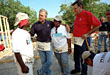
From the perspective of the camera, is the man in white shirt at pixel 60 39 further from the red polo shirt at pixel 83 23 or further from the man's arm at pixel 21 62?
the man's arm at pixel 21 62

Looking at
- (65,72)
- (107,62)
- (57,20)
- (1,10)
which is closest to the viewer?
(107,62)

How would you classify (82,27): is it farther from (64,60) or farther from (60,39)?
(64,60)

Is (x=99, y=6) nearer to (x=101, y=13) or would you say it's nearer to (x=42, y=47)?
(x=101, y=13)

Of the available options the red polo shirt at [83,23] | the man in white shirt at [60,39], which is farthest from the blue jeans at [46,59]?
the red polo shirt at [83,23]

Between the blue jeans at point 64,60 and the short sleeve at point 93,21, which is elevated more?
the short sleeve at point 93,21

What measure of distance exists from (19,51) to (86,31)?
166 cm

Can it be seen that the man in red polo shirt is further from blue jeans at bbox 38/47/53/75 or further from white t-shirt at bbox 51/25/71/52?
blue jeans at bbox 38/47/53/75

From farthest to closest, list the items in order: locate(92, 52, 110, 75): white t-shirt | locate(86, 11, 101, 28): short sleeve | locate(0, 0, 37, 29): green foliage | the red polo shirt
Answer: locate(0, 0, 37, 29): green foliage, the red polo shirt, locate(86, 11, 101, 28): short sleeve, locate(92, 52, 110, 75): white t-shirt

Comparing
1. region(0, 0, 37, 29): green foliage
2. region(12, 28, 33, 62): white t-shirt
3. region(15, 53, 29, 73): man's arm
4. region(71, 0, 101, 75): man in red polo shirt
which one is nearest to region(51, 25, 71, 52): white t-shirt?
region(71, 0, 101, 75): man in red polo shirt

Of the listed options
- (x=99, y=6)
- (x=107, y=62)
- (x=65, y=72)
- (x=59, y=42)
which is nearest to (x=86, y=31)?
(x=59, y=42)

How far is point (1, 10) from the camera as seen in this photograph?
24141 millimetres

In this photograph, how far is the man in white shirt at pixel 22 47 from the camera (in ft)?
6.08

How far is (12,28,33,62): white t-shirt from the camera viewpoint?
1.85 metres

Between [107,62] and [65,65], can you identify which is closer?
[107,62]
